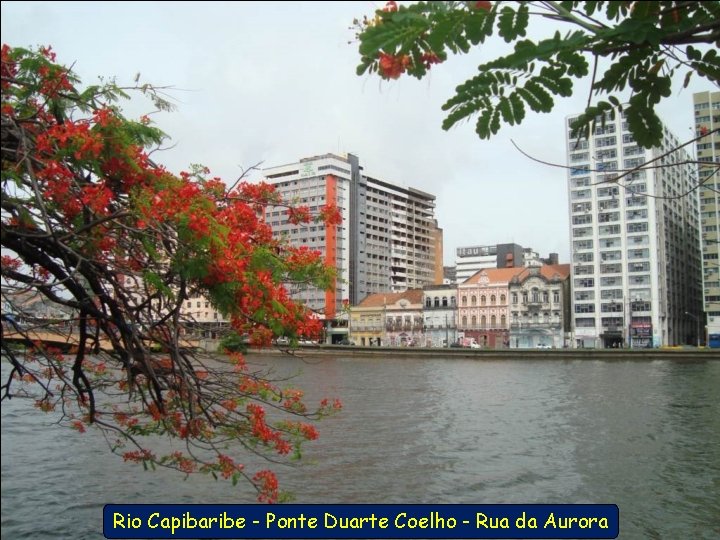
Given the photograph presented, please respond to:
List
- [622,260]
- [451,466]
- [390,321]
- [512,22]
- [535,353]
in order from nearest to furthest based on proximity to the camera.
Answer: [512,22], [451,466], [535,353], [622,260], [390,321]

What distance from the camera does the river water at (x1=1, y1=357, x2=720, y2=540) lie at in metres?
Answer: 9.33

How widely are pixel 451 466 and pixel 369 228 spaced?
79.9 metres

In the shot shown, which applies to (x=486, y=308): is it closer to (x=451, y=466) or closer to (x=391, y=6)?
(x=451, y=466)

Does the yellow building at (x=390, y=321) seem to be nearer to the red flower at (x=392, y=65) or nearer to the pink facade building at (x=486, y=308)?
the pink facade building at (x=486, y=308)

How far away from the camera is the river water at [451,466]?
9.33m

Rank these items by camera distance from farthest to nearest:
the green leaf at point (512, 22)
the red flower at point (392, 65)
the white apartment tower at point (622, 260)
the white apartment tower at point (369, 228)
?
1. the white apartment tower at point (369, 228)
2. the white apartment tower at point (622, 260)
3. the red flower at point (392, 65)
4. the green leaf at point (512, 22)

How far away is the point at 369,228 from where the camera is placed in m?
91.4

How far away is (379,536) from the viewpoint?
8.23 m

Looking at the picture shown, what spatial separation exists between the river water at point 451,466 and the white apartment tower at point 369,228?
5558 centimetres

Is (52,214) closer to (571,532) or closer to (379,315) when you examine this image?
(571,532)

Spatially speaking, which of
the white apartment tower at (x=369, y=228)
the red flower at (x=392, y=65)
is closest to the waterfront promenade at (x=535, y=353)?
the white apartment tower at (x=369, y=228)

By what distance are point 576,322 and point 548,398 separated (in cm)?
4584

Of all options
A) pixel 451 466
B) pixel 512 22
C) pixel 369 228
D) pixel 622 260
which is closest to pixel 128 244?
pixel 512 22

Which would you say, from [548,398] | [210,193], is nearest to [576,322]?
[548,398]
